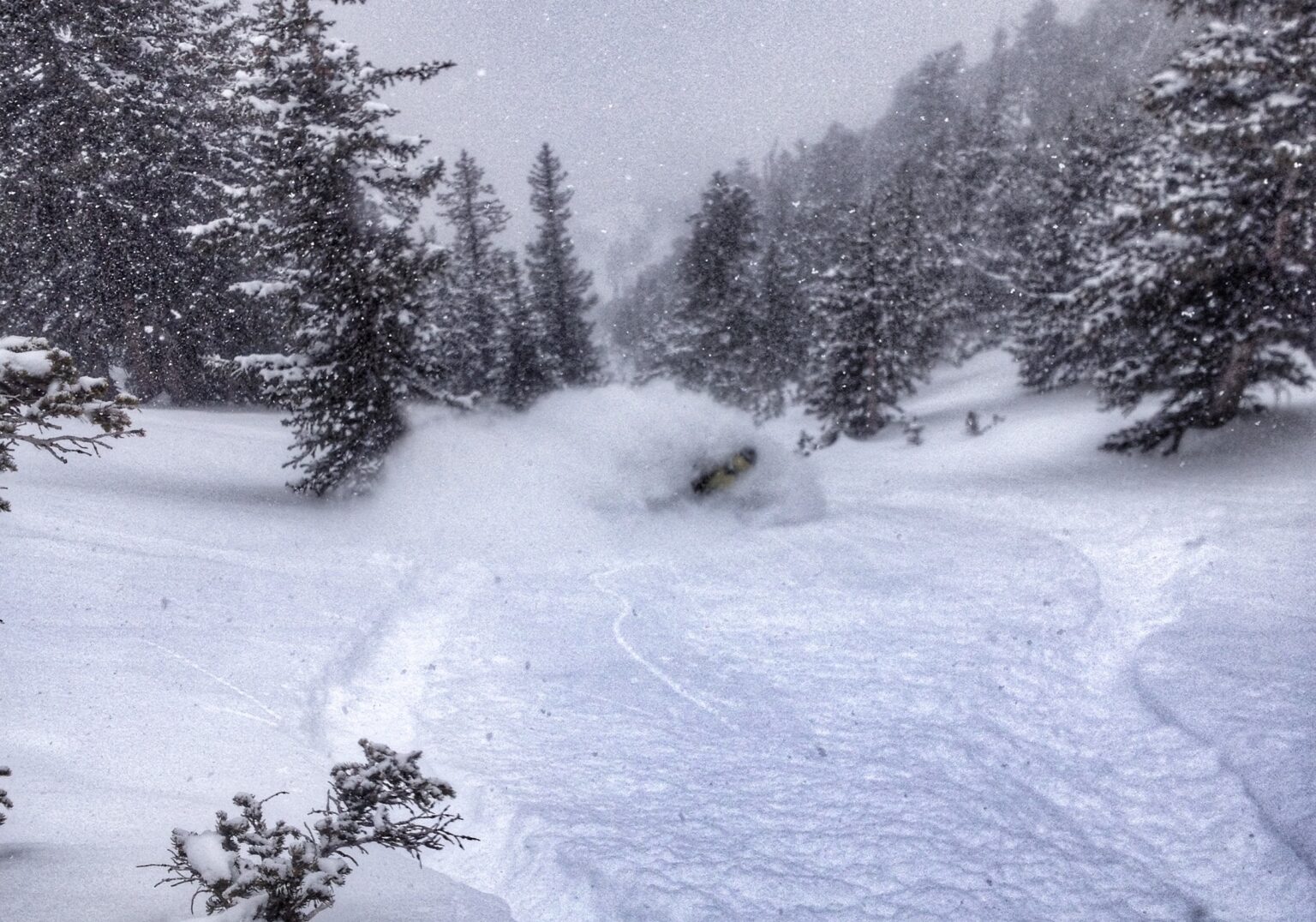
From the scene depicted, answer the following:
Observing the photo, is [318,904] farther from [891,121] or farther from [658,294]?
[891,121]

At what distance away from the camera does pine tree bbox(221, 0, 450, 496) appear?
12.6 m

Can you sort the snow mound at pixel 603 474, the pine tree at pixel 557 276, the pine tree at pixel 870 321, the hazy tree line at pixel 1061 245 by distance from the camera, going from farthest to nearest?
1. the pine tree at pixel 557 276
2. the pine tree at pixel 870 321
3. the snow mound at pixel 603 474
4. the hazy tree line at pixel 1061 245

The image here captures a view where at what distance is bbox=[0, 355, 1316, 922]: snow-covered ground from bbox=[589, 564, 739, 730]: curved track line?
0.28 ft

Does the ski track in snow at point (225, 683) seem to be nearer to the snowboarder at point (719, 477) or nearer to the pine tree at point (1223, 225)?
the snowboarder at point (719, 477)

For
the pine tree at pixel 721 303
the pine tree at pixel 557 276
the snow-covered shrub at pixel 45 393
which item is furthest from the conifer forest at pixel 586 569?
the pine tree at pixel 557 276

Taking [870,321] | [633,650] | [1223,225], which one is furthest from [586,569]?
[870,321]

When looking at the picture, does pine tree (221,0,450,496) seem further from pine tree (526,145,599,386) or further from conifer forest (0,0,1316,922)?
pine tree (526,145,599,386)

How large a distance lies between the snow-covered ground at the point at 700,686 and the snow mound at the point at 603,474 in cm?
21

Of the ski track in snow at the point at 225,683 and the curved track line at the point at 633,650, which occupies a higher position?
the ski track in snow at the point at 225,683

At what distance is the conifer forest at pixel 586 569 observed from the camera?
492 cm

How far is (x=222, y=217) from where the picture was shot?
17.8 m

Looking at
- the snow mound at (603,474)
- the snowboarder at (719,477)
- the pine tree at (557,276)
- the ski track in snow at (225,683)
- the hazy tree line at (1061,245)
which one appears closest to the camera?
the ski track in snow at (225,683)

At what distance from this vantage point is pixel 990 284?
134 feet

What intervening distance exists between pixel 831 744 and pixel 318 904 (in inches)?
201
